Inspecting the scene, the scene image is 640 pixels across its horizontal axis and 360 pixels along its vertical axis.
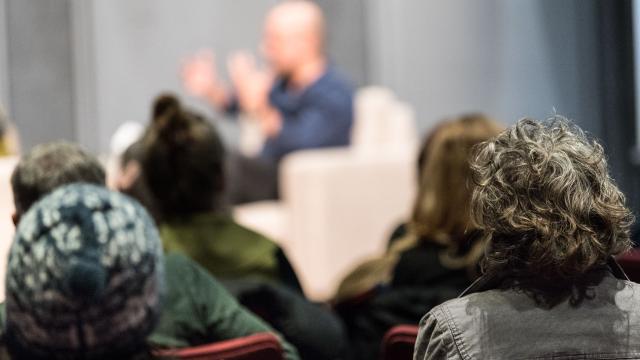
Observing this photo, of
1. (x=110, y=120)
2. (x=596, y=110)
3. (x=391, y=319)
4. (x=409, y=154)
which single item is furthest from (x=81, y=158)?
(x=596, y=110)

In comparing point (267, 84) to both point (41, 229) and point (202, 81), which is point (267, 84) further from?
point (41, 229)

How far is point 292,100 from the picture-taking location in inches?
254

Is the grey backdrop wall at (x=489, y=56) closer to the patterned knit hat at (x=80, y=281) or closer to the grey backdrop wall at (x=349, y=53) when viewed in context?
the grey backdrop wall at (x=349, y=53)

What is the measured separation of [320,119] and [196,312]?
4003mm

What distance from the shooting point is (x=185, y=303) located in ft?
7.53

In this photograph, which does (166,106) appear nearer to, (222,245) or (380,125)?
(222,245)

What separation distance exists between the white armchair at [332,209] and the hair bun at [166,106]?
2.55 m

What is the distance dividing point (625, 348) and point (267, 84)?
18.0ft

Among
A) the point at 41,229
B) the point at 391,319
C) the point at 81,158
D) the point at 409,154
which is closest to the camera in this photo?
the point at 41,229

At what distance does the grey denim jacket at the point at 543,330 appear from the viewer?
5.67 ft

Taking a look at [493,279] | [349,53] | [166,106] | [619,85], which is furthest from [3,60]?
[493,279]

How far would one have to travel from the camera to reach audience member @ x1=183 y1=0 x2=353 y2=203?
602 cm

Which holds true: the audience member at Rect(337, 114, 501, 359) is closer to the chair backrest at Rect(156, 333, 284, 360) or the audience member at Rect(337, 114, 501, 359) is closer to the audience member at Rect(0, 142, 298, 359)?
the chair backrest at Rect(156, 333, 284, 360)

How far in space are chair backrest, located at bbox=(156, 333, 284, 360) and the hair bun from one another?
0.87 meters
